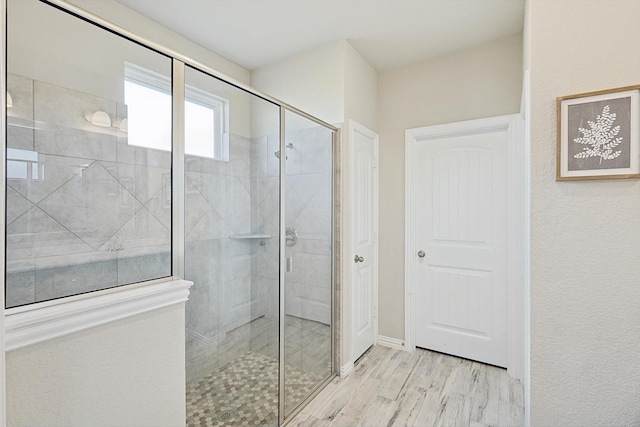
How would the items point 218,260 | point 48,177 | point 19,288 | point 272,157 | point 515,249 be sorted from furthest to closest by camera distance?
point 515,249, point 272,157, point 218,260, point 48,177, point 19,288

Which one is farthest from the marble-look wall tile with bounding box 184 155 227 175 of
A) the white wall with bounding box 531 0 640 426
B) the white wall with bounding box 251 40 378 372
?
the white wall with bounding box 531 0 640 426

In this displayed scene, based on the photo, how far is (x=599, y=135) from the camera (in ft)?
4.42

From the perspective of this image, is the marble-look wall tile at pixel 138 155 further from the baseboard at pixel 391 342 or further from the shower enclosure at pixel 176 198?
the baseboard at pixel 391 342

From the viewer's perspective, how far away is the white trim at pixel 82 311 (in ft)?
2.98

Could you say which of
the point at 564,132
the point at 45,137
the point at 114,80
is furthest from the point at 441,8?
the point at 45,137

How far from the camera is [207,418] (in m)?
1.63

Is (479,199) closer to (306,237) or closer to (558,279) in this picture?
(558,279)

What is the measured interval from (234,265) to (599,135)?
196 cm

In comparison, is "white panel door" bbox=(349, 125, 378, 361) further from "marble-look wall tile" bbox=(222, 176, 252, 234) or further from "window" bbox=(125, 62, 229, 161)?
"window" bbox=(125, 62, 229, 161)

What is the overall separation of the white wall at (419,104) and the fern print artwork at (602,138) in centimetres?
127

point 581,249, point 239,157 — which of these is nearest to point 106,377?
point 239,157

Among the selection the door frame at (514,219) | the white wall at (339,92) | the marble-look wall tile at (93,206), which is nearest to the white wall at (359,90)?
the white wall at (339,92)

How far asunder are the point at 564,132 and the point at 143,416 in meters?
2.11

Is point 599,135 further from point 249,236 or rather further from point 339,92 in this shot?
point 249,236
